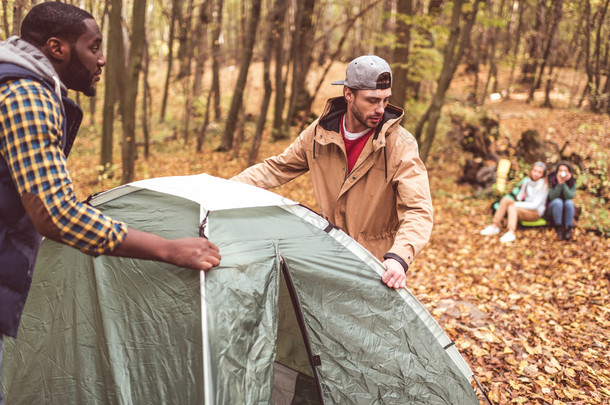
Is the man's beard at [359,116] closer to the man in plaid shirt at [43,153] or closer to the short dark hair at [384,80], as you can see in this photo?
the short dark hair at [384,80]

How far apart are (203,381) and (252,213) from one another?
37.9 inches

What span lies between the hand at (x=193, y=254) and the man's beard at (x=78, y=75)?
70 centimetres

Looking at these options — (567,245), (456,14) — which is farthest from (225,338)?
(456,14)

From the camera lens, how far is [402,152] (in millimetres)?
2738

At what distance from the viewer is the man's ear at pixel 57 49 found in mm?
1633

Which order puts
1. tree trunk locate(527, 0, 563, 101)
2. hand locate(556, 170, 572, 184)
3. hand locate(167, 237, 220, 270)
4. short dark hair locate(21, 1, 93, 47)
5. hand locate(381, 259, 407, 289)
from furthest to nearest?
tree trunk locate(527, 0, 563, 101), hand locate(556, 170, 572, 184), hand locate(381, 259, 407, 289), hand locate(167, 237, 220, 270), short dark hair locate(21, 1, 93, 47)

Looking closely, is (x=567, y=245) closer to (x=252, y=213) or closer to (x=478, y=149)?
(x=478, y=149)

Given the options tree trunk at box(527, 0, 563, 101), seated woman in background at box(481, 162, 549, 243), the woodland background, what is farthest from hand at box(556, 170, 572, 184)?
tree trunk at box(527, 0, 563, 101)

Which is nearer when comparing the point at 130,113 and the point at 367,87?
the point at 367,87

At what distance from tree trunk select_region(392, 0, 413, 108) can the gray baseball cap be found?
27.0 feet

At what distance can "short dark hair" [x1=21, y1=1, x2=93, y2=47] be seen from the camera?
162cm

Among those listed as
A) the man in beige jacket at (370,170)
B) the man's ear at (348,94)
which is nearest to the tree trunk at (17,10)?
the man in beige jacket at (370,170)

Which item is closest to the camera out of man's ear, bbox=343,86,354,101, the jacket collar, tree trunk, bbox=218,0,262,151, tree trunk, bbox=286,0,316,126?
the jacket collar

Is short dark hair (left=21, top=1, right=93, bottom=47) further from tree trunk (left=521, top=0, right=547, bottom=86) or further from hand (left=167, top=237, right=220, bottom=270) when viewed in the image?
→ tree trunk (left=521, top=0, right=547, bottom=86)
